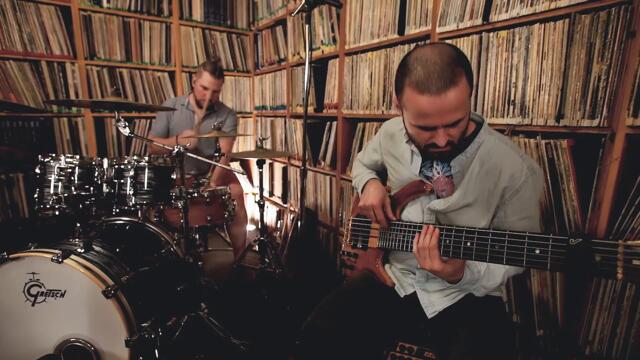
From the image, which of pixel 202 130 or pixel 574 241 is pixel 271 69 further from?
pixel 574 241

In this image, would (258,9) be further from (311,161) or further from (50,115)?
(50,115)

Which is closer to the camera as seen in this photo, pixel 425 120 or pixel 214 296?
pixel 425 120

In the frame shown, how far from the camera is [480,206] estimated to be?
0.93 metres

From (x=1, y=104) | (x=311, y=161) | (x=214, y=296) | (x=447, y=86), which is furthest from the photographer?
(x=311, y=161)

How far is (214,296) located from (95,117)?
70.9 inches

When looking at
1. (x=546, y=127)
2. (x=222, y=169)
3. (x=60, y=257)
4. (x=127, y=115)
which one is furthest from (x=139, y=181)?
(x=546, y=127)

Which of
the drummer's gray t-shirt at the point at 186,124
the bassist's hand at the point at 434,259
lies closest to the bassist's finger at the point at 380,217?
the bassist's hand at the point at 434,259

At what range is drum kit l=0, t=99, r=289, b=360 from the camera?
1.14m

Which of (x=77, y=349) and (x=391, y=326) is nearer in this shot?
(x=391, y=326)

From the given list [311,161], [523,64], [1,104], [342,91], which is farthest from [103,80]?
[523,64]

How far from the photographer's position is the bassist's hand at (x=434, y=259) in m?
0.83

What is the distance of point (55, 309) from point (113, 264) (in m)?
0.23

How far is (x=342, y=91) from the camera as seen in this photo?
1.96 meters

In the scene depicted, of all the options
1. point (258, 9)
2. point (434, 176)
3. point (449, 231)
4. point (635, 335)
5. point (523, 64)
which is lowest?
point (635, 335)
